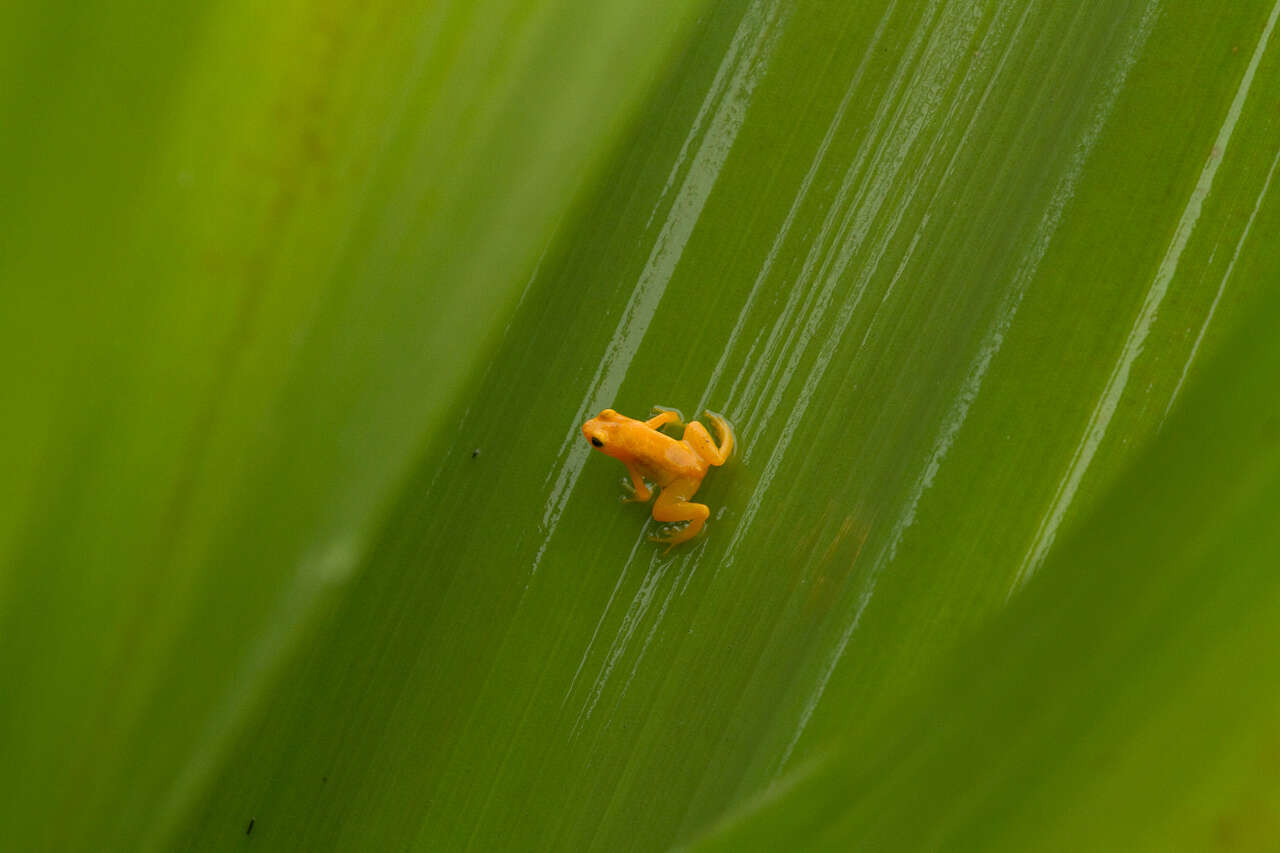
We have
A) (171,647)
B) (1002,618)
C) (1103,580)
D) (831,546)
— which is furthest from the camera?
(831,546)

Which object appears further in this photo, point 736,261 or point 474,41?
point 736,261

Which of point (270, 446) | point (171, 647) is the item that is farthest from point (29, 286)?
point (171, 647)

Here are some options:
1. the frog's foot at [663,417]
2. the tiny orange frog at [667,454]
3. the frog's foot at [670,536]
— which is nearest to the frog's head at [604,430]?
the tiny orange frog at [667,454]

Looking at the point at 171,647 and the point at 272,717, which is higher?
the point at 171,647

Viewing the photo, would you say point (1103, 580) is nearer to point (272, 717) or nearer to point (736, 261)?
point (736, 261)

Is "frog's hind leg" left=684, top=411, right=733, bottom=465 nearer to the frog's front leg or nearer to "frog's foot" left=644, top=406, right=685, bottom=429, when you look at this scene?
"frog's foot" left=644, top=406, right=685, bottom=429

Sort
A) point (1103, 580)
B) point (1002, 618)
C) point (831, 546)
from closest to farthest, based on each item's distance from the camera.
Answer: point (1103, 580) → point (1002, 618) → point (831, 546)

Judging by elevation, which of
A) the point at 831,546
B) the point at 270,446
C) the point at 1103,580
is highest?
the point at 1103,580

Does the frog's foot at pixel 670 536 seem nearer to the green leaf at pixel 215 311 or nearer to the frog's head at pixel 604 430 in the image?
the frog's head at pixel 604 430
